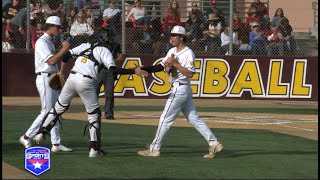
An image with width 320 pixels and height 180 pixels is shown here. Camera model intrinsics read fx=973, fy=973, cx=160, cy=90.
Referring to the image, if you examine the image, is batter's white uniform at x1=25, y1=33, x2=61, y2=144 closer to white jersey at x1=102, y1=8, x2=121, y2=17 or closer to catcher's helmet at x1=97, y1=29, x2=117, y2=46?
catcher's helmet at x1=97, y1=29, x2=117, y2=46

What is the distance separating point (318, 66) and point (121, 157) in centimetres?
1335

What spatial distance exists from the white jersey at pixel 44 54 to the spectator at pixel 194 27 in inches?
507

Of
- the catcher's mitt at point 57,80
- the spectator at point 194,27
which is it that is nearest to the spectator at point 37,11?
the spectator at point 194,27

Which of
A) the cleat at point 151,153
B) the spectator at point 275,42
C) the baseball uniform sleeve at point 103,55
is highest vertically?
the baseball uniform sleeve at point 103,55

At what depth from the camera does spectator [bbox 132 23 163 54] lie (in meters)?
27.5

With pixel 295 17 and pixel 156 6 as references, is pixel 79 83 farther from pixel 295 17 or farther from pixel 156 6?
pixel 295 17

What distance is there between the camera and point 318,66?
1057 inches

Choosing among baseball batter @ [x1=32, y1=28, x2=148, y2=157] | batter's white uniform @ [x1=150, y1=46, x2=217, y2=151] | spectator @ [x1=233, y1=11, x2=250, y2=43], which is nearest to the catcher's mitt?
baseball batter @ [x1=32, y1=28, x2=148, y2=157]

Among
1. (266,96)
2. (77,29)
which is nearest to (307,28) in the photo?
(266,96)

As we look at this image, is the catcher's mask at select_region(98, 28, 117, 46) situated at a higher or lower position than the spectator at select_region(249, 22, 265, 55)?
higher

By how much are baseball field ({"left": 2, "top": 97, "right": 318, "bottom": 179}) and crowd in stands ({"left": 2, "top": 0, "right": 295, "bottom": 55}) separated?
6.58 feet

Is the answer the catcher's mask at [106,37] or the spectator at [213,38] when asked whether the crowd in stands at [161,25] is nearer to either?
the spectator at [213,38]

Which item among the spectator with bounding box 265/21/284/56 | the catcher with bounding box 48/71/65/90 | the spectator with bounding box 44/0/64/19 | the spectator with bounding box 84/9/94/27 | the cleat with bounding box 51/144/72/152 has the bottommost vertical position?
the spectator with bounding box 265/21/284/56

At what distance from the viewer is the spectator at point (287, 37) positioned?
28.3 metres
